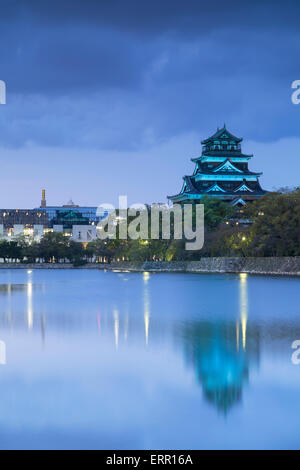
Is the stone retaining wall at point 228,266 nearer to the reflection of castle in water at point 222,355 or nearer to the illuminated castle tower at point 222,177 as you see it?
the illuminated castle tower at point 222,177

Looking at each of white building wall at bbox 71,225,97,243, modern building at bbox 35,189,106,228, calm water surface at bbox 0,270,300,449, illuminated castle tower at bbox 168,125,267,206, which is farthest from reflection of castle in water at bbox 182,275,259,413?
modern building at bbox 35,189,106,228

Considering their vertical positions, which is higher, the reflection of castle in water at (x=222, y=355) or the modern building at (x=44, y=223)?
the modern building at (x=44, y=223)

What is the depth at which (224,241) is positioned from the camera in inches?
1843

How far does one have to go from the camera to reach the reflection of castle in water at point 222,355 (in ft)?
22.8

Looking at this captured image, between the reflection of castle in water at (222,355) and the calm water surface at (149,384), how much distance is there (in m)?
0.02

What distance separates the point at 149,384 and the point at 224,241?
131 ft

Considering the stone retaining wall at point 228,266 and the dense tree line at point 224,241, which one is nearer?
the dense tree line at point 224,241

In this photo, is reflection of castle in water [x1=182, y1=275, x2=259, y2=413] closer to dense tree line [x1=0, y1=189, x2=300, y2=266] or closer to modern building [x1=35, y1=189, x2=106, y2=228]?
dense tree line [x1=0, y1=189, x2=300, y2=266]

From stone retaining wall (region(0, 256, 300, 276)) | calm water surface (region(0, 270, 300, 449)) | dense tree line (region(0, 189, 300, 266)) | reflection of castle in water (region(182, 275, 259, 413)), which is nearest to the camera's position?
calm water surface (region(0, 270, 300, 449))

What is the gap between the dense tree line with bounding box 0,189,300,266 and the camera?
38000mm

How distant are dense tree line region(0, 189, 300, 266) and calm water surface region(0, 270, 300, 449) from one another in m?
24.3

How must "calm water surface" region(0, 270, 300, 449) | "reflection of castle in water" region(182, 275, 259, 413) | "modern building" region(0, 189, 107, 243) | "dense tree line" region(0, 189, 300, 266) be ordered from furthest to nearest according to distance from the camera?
"modern building" region(0, 189, 107, 243) < "dense tree line" region(0, 189, 300, 266) < "reflection of castle in water" region(182, 275, 259, 413) < "calm water surface" region(0, 270, 300, 449)

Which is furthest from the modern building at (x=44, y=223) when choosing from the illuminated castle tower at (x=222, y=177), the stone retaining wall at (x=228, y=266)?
the stone retaining wall at (x=228, y=266)
